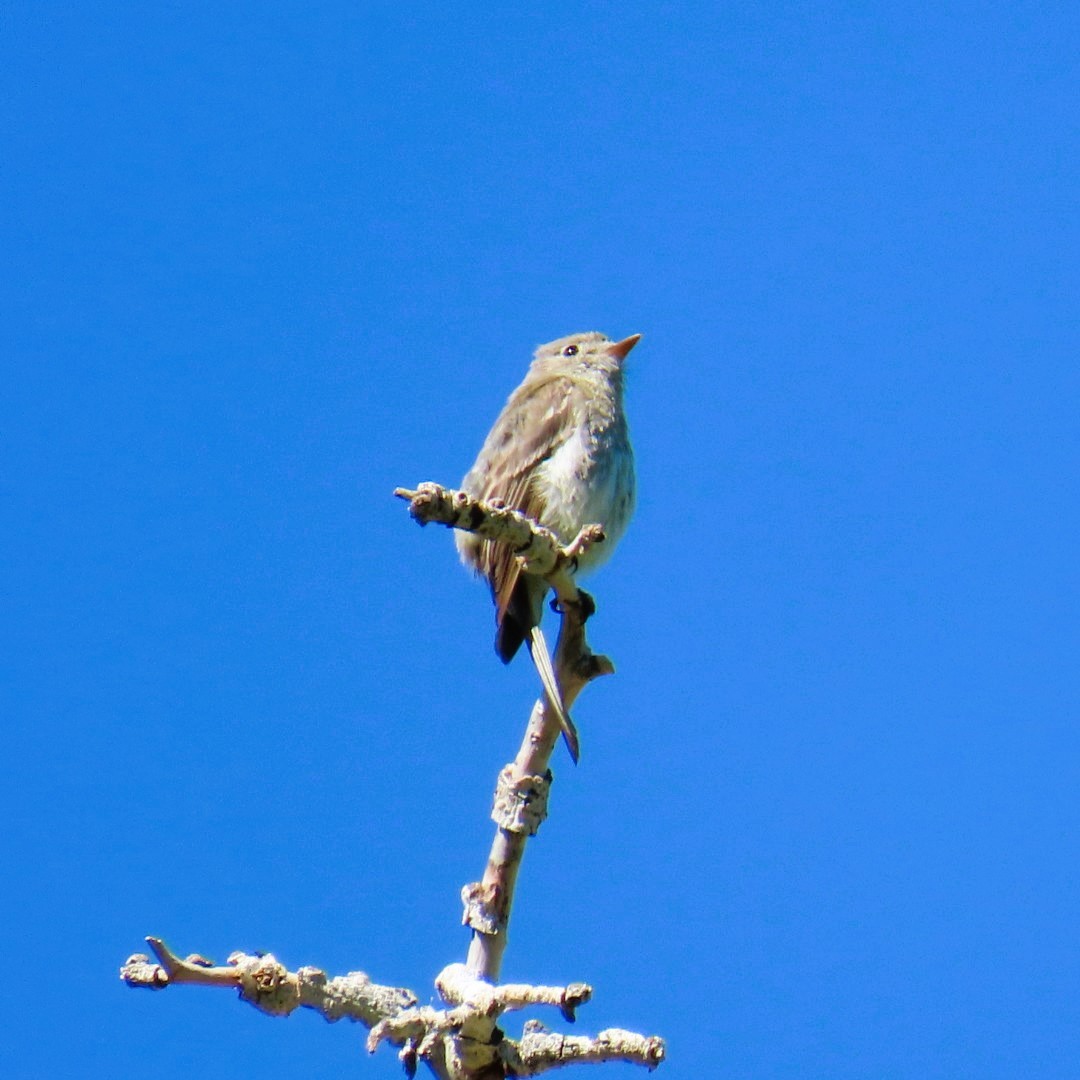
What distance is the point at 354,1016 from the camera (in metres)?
3.74

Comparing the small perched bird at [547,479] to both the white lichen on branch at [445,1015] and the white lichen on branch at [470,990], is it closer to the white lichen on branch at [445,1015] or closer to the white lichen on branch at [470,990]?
the white lichen on branch at [470,990]

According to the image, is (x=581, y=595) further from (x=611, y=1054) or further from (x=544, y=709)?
(x=611, y=1054)

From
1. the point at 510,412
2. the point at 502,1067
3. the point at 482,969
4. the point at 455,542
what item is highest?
the point at 510,412

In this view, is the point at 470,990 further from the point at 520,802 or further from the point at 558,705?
the point at 558,705

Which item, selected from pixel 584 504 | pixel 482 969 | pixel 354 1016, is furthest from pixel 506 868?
pixel 584 504

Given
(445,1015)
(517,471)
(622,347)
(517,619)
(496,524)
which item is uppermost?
→ (622,347)

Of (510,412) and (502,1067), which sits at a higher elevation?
(510,412)

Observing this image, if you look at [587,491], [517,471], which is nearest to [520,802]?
[587,491]

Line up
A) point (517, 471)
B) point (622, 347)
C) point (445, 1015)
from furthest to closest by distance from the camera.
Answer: point (622, 347) → point (517, 471) → point (445, 1015)

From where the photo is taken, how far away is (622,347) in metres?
8.84

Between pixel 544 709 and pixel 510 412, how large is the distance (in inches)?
141

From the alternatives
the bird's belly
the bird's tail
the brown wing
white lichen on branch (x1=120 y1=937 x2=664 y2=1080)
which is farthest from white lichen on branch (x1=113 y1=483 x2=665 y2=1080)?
the bird's belly

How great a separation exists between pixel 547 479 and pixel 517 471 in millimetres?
166

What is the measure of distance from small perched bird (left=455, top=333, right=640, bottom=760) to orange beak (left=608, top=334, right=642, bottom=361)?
2.76 ft
